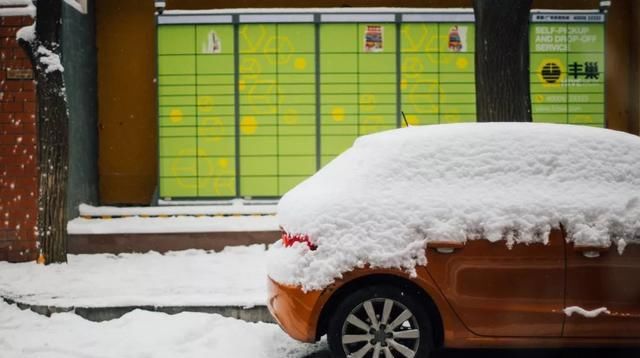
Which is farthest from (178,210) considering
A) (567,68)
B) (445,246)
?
(445,246)

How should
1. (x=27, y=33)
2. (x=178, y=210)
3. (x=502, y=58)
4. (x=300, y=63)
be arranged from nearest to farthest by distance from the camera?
(x=502, y=58)
(x=27, y=33)
(x=178, y=210)
(x=300, y=63)

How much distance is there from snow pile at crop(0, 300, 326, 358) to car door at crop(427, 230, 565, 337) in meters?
1.63

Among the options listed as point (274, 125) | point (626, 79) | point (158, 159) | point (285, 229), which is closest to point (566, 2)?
point (626, 79)

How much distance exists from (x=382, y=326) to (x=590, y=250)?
5.29 feet

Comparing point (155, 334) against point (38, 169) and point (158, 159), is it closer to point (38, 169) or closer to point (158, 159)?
point (38, 169)

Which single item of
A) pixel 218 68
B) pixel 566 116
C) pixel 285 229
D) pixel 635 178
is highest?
pixel 218 68

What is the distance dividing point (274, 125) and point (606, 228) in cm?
754

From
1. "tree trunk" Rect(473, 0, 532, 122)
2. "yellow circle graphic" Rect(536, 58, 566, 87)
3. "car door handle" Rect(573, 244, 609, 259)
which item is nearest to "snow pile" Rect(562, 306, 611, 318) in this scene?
"car door handle" Rect(573, 244, 609, 259)

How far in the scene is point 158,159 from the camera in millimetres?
12023

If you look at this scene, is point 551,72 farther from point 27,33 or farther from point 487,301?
point 27,33

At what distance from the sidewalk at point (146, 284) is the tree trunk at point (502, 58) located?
3537mm

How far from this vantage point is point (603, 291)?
5188mm

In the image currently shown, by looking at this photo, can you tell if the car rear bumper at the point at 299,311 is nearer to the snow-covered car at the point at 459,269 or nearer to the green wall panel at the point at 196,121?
the snow-covered car at the point at 459,269

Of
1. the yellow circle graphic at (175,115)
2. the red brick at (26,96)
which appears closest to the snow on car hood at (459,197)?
the red brick at (26,96)
